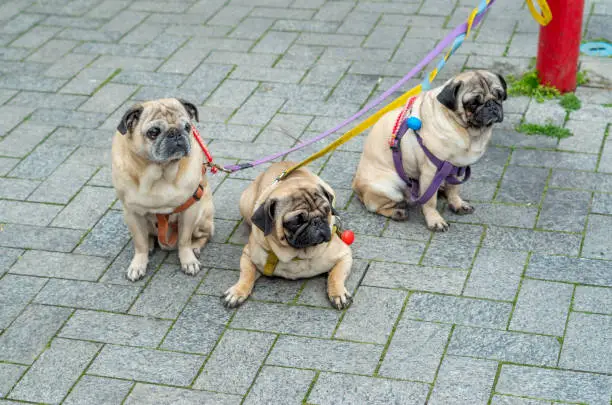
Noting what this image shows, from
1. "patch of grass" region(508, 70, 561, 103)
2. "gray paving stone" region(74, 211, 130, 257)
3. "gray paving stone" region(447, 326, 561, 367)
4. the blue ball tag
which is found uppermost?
the blue ball tag

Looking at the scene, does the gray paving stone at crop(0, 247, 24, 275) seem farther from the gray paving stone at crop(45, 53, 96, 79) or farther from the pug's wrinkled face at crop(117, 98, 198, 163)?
the gray paving stone at crop(45, 53, 96, 79)

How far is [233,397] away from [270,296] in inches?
38.1

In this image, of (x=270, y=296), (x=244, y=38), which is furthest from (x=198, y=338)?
(x=244, y=38)

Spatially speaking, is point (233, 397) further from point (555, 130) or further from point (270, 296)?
point (555, 130)

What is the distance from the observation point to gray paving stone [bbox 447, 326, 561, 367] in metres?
5.08

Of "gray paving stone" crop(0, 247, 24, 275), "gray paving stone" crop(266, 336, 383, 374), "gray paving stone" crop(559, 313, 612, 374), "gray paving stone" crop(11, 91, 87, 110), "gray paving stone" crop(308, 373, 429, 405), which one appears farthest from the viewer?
"gray paving stone" crop(11, 91, 87, 110)

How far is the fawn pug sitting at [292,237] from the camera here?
5.29 meters

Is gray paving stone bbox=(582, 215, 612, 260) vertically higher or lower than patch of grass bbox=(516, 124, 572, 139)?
higher

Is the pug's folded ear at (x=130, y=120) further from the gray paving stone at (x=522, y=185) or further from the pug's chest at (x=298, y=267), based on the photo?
the gray paving stone at (x=522, y=185)

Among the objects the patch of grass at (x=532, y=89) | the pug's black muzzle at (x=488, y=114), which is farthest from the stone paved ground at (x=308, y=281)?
the pug's black muzzle at (x=488, y=114)

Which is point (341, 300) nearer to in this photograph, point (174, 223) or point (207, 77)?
point (174, 223)

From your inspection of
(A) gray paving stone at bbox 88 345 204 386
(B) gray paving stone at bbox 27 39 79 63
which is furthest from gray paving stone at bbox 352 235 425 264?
(B) gray paving stone at bbox 27 39 79 63

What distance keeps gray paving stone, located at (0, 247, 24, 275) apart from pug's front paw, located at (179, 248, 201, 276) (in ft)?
4.15

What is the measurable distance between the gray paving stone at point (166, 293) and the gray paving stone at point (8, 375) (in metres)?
0.80
